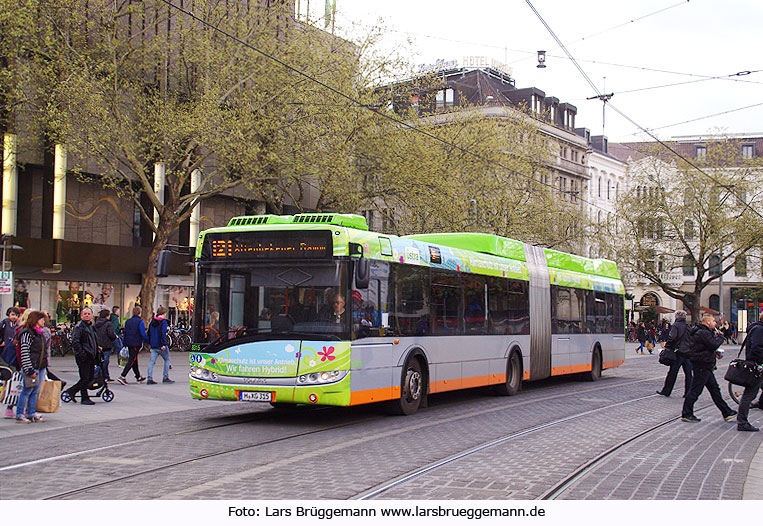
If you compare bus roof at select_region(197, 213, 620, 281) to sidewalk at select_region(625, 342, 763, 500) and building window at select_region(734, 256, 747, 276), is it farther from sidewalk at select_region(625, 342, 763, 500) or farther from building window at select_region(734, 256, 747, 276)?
building window at select_region(734, 256, 747, 276)

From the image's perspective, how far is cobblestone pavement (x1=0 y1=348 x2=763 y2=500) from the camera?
7699 millimetres

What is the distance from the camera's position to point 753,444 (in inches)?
442

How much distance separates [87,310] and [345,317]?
5072mm

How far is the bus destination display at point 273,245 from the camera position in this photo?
40.3ft

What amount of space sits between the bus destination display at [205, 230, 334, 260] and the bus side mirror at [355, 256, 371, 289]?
44 cm

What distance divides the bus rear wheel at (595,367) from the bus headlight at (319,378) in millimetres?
13029

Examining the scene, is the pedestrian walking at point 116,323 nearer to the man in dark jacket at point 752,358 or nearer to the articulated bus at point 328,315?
the articulated bus at point 328,315

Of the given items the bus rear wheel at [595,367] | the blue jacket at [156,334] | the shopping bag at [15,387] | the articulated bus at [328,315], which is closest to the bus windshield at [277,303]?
the articulated bus at [328,315]

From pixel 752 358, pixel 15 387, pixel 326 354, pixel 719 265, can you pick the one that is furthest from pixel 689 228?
pixel 15 387

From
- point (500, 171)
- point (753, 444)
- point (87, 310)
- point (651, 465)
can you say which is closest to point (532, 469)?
point (651, 465)

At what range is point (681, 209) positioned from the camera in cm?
5541

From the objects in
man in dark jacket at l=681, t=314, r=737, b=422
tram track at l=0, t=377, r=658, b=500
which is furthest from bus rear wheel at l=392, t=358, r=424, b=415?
man in dark jacket at l=681, t=314, r=737, b=422

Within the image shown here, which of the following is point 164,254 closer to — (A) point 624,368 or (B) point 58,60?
(B) point 58,60

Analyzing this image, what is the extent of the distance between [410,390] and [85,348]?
17.8ft
